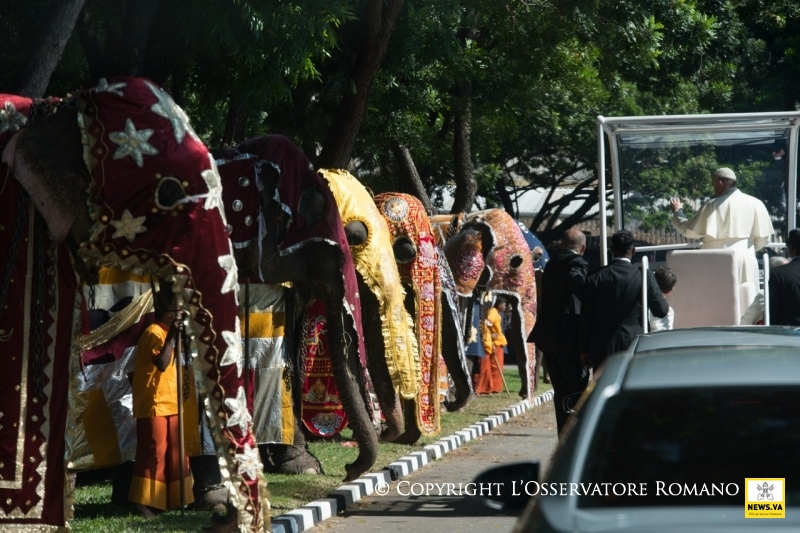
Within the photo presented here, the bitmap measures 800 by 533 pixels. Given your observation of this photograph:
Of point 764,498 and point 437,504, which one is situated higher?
point 764,498

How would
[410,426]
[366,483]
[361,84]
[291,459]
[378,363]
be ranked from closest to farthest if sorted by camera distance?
[366,483], [291,459], [378,363], [410,426], [361,84]

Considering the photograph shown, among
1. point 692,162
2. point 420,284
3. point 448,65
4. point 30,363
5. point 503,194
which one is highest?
point 448,65

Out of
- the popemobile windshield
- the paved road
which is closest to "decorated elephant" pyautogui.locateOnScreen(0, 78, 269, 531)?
the paved road

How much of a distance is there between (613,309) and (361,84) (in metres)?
4.50

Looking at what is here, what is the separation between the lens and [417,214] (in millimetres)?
13211

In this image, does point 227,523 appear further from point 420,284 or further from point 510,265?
point 510,265

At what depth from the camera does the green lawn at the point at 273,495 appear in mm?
8227

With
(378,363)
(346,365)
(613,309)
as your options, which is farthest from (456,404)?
(346,365)

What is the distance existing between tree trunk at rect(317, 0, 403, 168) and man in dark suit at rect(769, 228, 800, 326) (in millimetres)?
4511

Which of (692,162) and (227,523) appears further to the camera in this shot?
(692,162)

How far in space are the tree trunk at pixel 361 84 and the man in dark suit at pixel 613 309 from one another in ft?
13.3

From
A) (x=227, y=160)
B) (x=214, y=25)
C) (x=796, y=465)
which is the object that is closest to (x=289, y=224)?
(x=227, y=160)

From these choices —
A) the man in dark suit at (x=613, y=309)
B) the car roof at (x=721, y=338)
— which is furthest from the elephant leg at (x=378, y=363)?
the car roof at (x=721, y=338)

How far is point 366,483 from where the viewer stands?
10.4m
